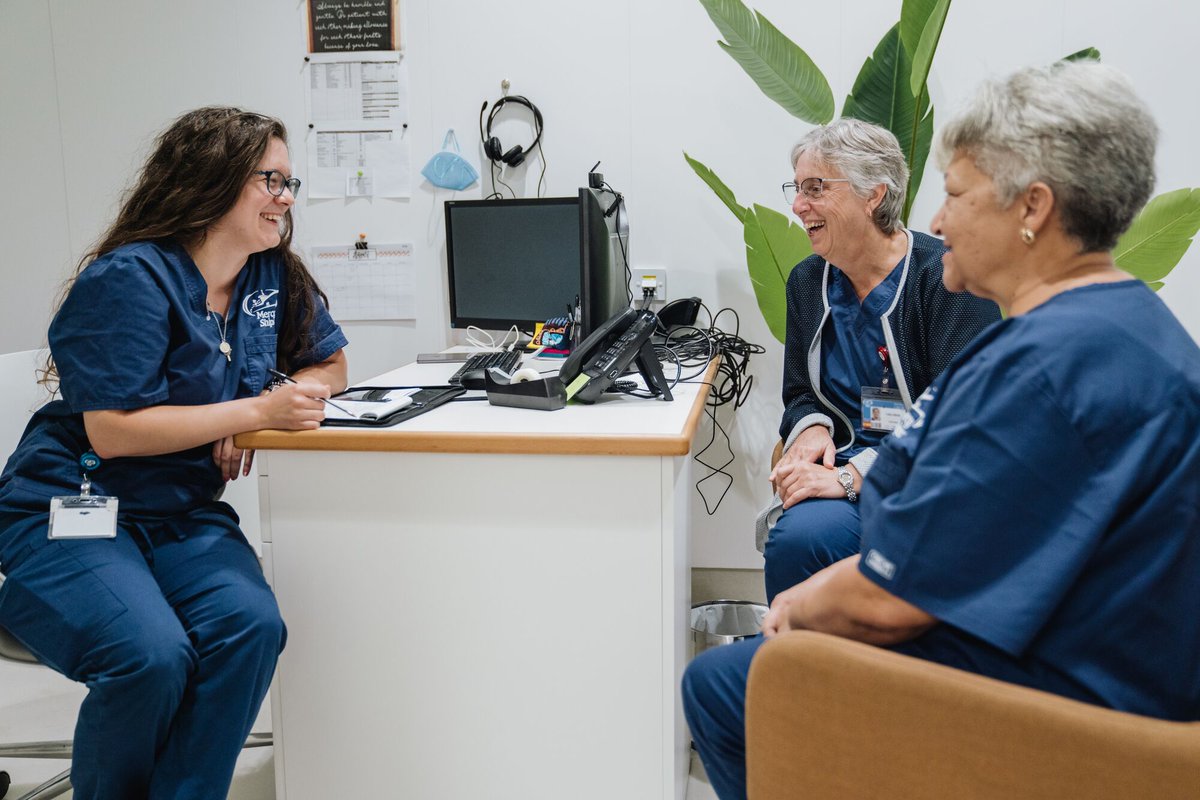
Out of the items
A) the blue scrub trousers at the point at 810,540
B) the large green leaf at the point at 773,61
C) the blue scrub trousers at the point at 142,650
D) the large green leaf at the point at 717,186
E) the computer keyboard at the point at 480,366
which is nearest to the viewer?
the blue scrub trousers at the point at 142,650

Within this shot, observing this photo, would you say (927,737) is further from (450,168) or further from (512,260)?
(450,168)

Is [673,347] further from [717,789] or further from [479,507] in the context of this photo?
[717,789]

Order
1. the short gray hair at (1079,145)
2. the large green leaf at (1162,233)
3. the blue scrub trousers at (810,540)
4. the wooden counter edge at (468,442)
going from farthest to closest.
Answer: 1. the large green leaf at (1162,233)
2. the blue scrub trousers at (810,540)
3. the wooden counter edge at (468,442)
4. the short gray hair at (1079,145)

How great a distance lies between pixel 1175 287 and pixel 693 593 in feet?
5.56

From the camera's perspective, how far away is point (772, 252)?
2.41 metres

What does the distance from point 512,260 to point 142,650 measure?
1.60 m

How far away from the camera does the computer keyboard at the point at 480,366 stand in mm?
1979

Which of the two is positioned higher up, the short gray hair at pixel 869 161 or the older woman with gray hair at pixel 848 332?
the short gray hair at pixel 869 161

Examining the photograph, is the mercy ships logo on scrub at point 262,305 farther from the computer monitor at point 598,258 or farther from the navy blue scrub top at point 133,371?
the computer monitor at point 598,258

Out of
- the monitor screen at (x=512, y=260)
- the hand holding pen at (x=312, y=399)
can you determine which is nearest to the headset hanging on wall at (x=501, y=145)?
the monitor screen at (x=512, y=260)

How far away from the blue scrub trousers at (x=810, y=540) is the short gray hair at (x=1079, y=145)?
838mm

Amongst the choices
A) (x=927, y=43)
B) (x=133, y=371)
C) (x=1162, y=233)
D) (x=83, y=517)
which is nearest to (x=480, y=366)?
(x=133, y=371)

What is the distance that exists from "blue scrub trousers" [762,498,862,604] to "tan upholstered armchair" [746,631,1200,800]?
0.77 metres

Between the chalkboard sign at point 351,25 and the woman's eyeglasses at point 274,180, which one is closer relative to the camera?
the woman's eyeglasses at point 274,180
